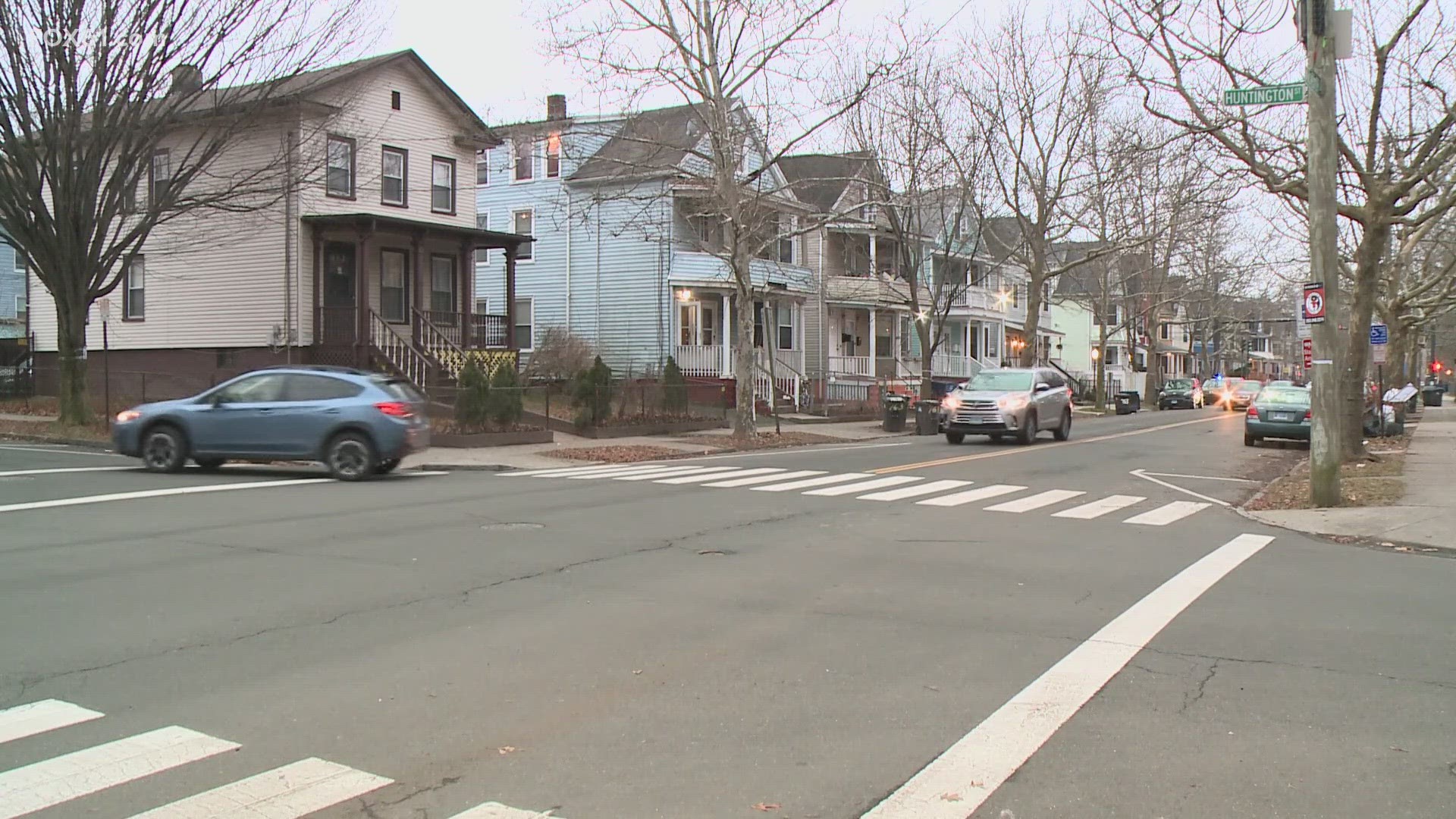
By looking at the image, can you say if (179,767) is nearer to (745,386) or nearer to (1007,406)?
(745,386)

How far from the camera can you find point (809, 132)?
942 inches

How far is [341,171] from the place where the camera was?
92.2ft

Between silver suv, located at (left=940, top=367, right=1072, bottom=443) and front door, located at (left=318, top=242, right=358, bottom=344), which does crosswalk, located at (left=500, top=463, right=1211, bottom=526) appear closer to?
silver suv, located at (left=940, top=367, right=1072, bottom=443)

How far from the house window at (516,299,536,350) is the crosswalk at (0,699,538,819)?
35225 millimetres

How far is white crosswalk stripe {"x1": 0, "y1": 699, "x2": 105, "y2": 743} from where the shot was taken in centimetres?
498

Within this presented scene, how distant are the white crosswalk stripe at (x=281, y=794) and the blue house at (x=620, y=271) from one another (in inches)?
1217

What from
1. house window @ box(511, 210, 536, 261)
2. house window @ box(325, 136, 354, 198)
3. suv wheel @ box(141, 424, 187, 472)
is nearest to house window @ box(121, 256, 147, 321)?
house window @ box(325, 136, 354, 198)

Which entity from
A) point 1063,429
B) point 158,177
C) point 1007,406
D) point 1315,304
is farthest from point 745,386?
point 158,177

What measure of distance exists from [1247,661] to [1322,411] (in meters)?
8.47

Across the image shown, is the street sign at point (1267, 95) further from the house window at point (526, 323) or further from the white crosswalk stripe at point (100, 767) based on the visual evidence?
the house window at point (526, 323)

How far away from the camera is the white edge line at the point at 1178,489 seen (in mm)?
14938

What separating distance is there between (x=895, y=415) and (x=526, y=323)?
14917 mm

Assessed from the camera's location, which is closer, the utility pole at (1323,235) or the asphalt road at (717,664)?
the asphalt road at (717,664)

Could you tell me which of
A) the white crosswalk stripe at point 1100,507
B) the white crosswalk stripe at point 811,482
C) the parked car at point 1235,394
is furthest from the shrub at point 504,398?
the parked car at point 1235,394
